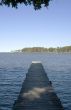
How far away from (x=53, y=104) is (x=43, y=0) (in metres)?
9.59

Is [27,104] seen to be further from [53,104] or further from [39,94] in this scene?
[39,94]

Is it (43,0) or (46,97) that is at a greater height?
(43,0)

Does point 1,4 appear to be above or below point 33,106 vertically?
above

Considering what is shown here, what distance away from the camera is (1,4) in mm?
12953

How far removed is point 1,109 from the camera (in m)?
24.3

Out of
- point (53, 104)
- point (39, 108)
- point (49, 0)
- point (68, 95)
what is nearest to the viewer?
point (49, 0)

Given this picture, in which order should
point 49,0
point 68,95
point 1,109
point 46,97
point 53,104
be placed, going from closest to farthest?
1. point 49,0
2. point 53,104
3. point 46,97
4. point 1,109
5. point 68,95

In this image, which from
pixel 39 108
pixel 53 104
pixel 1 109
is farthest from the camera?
pixel 1 109

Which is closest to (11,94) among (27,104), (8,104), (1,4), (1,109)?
(8,104)

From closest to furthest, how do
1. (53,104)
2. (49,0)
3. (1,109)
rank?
(49,0) → (53,104) → (1,109)

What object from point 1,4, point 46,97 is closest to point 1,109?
point 46,97

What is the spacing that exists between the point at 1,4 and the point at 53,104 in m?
9.72

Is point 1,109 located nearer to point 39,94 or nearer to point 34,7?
point 39,94

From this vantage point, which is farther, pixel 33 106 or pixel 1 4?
pixel 33 106
